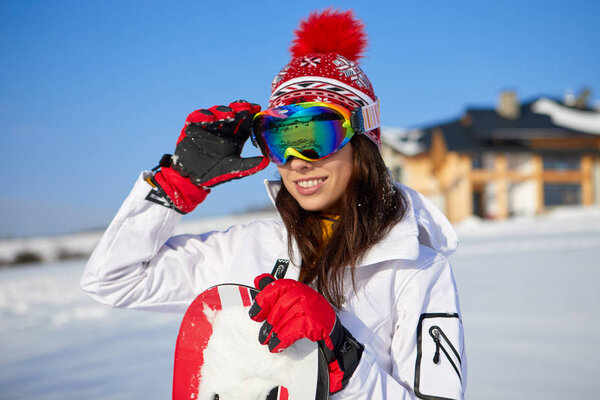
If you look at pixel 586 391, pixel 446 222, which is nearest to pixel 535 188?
pixel 586 391

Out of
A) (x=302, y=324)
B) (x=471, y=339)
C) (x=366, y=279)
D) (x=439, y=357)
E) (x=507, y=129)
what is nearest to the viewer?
(x=302, y=324)

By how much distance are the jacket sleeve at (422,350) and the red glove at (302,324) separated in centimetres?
5

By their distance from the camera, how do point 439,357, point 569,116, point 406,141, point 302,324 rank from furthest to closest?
point 406,141 < point 569,116 < point 439,357 < point 302,324

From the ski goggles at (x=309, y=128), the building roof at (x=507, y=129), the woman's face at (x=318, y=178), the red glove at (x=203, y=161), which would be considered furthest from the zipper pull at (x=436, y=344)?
the building roof at (x=507, y=129)

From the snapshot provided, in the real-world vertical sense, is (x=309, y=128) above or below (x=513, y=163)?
below

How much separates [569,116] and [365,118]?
104 ft

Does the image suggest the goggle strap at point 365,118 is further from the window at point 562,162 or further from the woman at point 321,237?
the window at point 562,162

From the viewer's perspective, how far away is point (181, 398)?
146 centimetres

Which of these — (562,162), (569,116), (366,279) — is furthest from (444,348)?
(569,116)

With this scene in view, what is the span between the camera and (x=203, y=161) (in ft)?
5.76

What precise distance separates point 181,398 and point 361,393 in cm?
61

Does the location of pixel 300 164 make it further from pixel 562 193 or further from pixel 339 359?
pixel 562 193

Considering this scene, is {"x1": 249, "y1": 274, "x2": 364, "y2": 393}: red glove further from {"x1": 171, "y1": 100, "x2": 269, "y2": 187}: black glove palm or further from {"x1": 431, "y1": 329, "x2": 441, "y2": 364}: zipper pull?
{"x1": 171, "y1": 100, "x2": 269, "y2": 187}: black glove palm

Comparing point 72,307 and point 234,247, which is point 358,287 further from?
point 72,307
